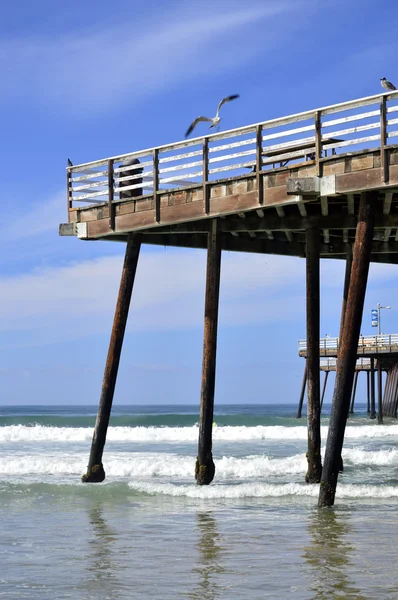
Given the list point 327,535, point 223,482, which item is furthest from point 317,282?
point 327,535

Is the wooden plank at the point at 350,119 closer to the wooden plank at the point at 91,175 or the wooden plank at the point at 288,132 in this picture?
the wooden plank at the point at 288,132

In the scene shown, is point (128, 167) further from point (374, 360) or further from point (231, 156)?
point (374, 360)

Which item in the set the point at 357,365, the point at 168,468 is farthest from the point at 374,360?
the point at 168,468

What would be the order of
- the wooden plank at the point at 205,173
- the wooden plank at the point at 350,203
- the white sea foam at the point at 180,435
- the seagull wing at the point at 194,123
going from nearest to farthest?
1. the wooden plank at the point at 350,203
2. the wooden plank at the point at 205,173
3. the seagull wing at the point at 194,123
4. the white sea foam at the point at 180,435

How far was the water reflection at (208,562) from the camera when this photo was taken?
28.9ft

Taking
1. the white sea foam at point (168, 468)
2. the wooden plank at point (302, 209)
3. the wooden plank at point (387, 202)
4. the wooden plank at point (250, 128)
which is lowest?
the white sea foam at point (168, 468)

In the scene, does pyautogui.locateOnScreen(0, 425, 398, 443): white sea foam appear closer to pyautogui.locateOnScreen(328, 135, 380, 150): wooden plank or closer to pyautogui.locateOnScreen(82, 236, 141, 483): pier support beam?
pyautogui.locateOnScreen(82, 236, 141, 483): pier support beam

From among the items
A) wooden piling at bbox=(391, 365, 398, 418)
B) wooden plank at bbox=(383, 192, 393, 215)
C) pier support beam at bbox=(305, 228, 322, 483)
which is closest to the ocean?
pier support beam at bbox=(305, 228, 322, 483)

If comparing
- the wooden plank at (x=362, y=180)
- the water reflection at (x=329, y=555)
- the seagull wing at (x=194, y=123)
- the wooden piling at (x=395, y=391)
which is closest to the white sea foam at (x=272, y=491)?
the water reflection at (x=329, y=555)

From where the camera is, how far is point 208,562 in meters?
10.2

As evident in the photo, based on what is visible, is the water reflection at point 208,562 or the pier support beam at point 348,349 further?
the pier support beam at point 348,349

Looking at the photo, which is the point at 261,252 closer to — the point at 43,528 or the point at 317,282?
the point at 317,282

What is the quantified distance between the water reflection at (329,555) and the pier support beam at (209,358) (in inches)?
136

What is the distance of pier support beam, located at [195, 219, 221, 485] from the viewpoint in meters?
16.6
